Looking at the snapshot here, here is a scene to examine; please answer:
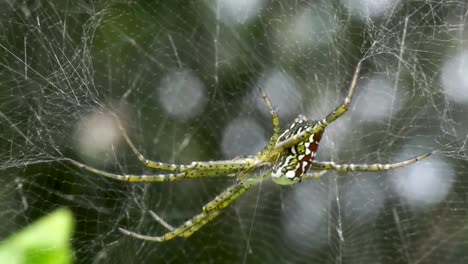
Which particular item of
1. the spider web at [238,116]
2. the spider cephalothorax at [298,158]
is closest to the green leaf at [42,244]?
the spider cephalothorax at [298,158]

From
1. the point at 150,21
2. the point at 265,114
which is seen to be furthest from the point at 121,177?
the point at 265,114

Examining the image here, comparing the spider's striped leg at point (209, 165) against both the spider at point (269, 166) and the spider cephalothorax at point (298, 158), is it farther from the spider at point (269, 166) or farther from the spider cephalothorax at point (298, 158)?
the spider cephalothorax at point (298, 158)

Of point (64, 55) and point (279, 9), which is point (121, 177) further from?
point (279, 9)

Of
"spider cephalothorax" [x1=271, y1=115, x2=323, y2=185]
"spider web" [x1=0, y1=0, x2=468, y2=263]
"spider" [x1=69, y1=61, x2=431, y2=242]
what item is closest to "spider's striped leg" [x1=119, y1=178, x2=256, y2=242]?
"spider" [x1=69, y1=61, x2=431, y2=242]

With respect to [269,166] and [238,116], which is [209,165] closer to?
[269,166]

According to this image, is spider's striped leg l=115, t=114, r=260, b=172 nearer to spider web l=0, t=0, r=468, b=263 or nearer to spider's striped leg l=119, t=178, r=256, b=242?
spider's striped leg l=119, t=178, r=256, b=242
